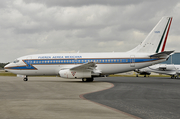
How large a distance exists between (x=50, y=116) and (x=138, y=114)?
11.1 ft

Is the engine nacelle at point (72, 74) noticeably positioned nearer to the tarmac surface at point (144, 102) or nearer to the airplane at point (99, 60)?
the airplane at point (99, 60)

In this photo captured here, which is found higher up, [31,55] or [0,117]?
[31,55]

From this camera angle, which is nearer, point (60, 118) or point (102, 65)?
point (60, 118)

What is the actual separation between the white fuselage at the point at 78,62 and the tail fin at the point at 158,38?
140 centimetres

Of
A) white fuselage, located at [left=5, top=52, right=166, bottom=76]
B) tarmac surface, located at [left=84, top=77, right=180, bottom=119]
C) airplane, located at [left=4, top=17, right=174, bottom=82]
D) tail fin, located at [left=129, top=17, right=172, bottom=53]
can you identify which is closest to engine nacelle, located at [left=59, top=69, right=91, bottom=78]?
airplane, located at [left=4, top=17, right=174, bottom=82]

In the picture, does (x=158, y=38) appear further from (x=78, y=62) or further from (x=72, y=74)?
(x=72, y=74)

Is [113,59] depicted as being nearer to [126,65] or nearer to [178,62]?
[126,65]

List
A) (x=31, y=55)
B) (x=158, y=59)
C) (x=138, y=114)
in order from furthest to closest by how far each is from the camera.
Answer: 1. (x=31, y=55)
2. (x=158, y=59)
3. (x=138, y=114)

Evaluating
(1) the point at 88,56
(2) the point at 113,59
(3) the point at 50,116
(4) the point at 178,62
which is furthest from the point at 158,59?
(4) the point at 178,62

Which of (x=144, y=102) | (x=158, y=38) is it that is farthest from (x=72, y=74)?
(x=144, y=102)

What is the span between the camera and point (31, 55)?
103ft

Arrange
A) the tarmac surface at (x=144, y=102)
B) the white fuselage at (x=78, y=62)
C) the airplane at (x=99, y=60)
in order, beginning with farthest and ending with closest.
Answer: the white fuselage at (x=78, y=62) → the airplane at (x=99, y=60) → the tarmac surface at (x=144, y=102)

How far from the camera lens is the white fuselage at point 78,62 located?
2889cm

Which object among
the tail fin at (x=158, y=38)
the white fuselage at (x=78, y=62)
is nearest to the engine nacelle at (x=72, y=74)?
the white fuselage at (x=78, y=62)
